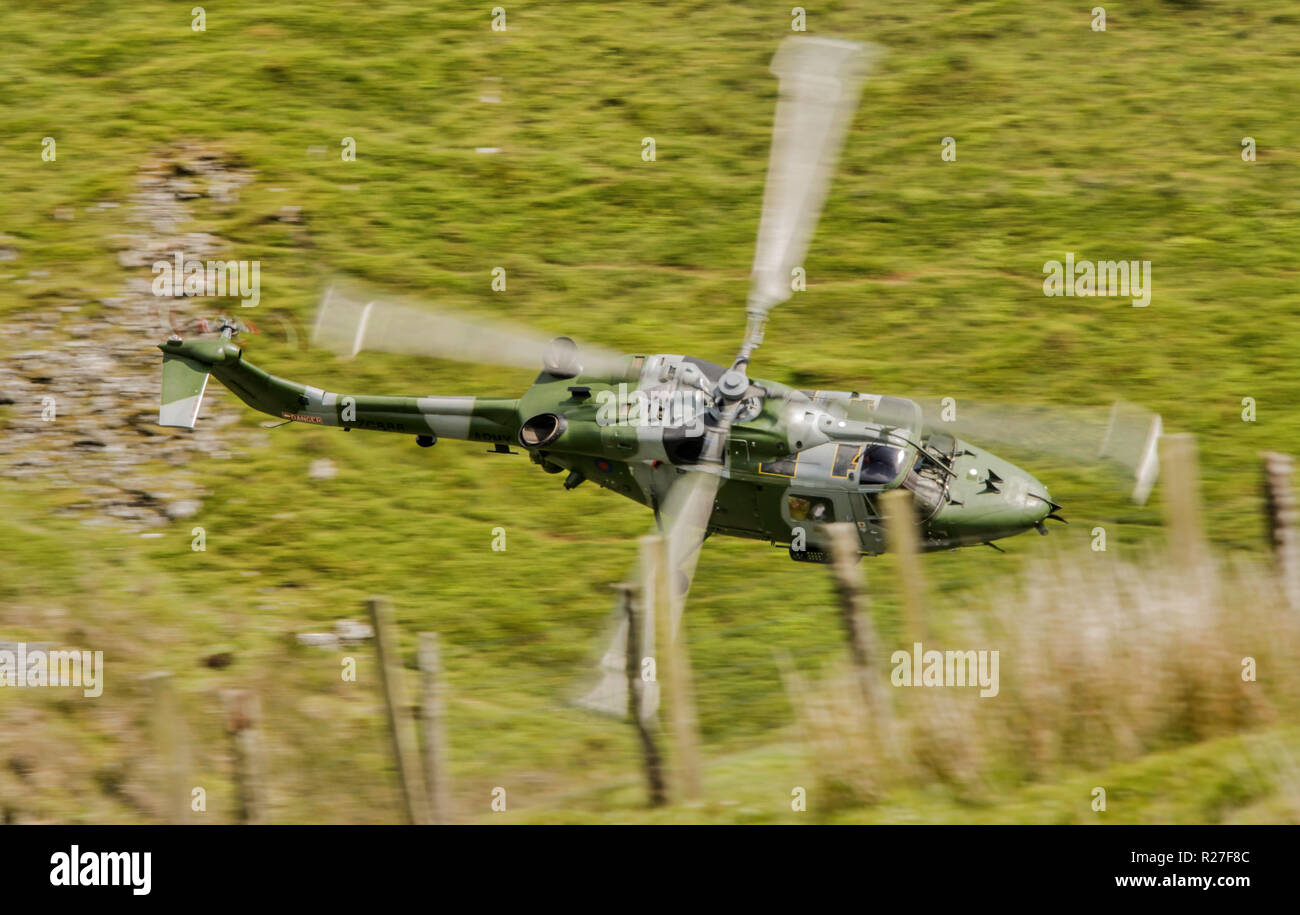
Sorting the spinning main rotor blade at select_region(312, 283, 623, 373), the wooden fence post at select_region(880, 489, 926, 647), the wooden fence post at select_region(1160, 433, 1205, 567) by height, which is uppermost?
the spinning main rotor blade at select_region(312, 283, 623, 373)

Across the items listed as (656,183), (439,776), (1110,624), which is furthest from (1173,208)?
(439,776)

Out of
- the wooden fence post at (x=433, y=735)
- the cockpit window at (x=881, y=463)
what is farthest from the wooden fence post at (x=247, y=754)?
the cockpit window at (x=881, y=463)

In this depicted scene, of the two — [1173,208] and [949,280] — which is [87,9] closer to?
[949,280]

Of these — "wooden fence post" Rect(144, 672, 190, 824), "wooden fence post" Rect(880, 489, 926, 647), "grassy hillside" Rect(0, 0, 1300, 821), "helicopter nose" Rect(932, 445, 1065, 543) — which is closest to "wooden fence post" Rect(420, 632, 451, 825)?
"grassy hillside" Rect(0, 0, 1300, 821)

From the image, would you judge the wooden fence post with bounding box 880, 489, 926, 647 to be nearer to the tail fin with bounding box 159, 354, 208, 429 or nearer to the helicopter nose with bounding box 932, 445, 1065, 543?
the helicopter nose with bounding box 932, 445, 1065, 543

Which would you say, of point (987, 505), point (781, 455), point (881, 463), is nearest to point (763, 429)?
point (781, 455)

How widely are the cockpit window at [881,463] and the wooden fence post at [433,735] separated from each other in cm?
389

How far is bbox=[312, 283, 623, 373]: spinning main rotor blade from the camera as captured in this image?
42.6 feet

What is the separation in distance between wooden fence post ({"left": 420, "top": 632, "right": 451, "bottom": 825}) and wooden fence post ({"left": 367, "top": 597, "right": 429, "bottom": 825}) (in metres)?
0.10

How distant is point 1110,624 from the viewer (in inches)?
414

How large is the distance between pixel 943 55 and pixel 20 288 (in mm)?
13318

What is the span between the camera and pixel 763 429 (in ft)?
41.3

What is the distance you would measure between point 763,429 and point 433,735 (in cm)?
387

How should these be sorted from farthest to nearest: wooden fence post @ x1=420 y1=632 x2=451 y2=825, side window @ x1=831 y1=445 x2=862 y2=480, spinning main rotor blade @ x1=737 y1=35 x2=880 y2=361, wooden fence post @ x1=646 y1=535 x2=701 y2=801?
1. side window @ x1=831 y1=445 x2=862 y2=480
2. spinning main rotor blade @ x1=737 y1=35 x2=880 y2=361
3. wooden fence post @ x1=420 y1=632 x2=451 y2=825
4. wooden fence post @ x1=646 y1=535 x2=701 y2=801
